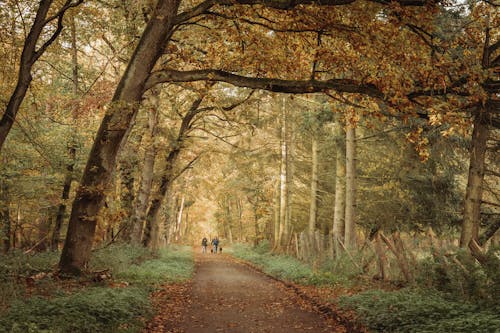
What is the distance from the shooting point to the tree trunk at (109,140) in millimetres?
9570

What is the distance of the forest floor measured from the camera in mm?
8648

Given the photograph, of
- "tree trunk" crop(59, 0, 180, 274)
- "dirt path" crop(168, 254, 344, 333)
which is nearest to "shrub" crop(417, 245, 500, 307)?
"dirt path" crop(168, 254, 344, 333)

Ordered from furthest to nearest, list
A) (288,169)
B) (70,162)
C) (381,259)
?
(288,169)
(70,162)
(381,259)

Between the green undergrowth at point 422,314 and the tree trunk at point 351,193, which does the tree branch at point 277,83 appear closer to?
the green undergrowth at point 422,314

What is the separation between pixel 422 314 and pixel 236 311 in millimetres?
4623

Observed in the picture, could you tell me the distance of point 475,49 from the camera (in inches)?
394

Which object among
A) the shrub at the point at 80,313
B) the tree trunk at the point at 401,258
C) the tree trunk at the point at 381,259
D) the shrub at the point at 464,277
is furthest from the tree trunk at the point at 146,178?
the shrub at the point at 464,277

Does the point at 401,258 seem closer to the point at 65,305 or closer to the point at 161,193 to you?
the point at 65,305

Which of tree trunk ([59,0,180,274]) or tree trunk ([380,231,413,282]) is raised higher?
tree trunk ([59,0,180,274])

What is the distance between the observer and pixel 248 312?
1042 cm

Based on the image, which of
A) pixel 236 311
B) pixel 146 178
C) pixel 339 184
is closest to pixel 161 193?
pixel 146 178

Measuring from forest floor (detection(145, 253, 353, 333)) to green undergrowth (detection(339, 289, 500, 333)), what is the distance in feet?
2.10

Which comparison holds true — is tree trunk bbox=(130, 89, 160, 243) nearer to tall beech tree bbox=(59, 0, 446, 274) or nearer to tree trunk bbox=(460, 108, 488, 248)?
tall beech tree bbox=(59, 0, 446, 274)

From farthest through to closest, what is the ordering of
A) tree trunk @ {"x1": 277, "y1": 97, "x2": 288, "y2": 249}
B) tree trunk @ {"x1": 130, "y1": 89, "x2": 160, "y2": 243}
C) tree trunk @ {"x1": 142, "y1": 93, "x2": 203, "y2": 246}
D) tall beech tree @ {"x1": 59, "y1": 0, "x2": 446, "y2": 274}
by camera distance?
tree trunk @ {"x1": 277, "y1": 97, "x2": 288, "y2": 249}
tree trunk @ {"x1": 142, "y1": 93, "x2": 203, "y2": 246}
tree trunk @ {"x1": 130, "y1": 89, "x2": 160, "y2": 243}
tall beech tree @ {"x1": 59, "y1": 0, "x2": 446, "y2": 274}
